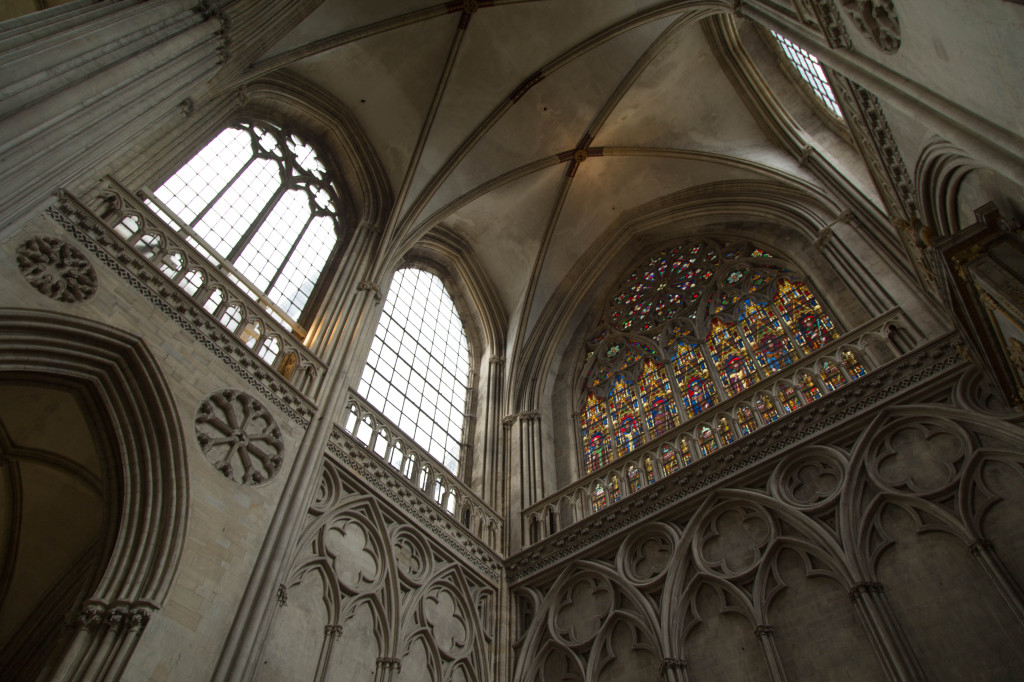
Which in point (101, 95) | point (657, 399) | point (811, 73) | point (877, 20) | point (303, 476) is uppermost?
point (811, 73)

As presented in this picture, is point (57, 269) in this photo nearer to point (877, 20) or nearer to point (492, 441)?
point (877, 20)

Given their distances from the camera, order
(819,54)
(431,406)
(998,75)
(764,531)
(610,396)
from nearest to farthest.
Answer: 1. (998,75)
2. (819,54)
3. (764,531)
4. (431,406)
5. (610,396)

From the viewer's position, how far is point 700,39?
12.0 meters

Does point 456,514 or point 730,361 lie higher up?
point 730,361

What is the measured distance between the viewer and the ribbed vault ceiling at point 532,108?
452 inches

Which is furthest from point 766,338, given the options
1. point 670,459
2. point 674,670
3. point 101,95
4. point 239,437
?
point 101,95

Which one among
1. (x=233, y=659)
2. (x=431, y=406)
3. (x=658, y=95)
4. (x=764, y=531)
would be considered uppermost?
(x=658, y=95)

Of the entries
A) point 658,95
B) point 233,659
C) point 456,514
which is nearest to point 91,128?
point 233,659

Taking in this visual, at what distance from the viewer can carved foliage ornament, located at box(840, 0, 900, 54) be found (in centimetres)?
406

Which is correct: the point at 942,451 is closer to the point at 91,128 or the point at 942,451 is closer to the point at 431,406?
the point at 431,406

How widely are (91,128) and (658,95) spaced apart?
9787 mm

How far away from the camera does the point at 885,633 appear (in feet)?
20.5

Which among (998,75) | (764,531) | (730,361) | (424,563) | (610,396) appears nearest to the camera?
(998,75)

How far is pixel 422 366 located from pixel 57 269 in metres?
6.48
